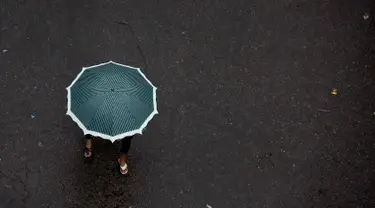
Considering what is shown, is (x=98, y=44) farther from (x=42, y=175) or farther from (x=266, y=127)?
(x=266, y=127)

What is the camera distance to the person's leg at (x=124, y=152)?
5.62 m

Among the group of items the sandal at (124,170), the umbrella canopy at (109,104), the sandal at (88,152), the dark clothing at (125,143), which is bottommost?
the sandal at (124,170)

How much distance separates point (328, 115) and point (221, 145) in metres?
1.52

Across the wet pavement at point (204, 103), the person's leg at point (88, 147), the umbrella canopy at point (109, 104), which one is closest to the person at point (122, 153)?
the person's leg at point (88, 147)

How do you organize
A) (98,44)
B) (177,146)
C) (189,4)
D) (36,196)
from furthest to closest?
(189,4)
(98,44)
(177,146)
(36,196)

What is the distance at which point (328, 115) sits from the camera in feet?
22.2

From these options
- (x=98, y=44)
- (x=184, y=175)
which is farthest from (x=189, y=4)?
(x=184, y=175)

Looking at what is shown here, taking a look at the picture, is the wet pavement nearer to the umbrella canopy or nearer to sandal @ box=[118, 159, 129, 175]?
sandal @ box=[118, 159, 129, 175]

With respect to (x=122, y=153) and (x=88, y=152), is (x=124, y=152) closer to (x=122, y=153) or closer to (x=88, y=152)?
(x=122, y=153)

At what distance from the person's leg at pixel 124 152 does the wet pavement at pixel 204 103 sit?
0.44ft

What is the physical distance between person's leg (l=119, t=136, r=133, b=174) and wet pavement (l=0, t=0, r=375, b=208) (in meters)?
0.13

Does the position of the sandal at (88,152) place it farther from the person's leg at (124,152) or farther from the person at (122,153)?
the person's leg at (124,152)

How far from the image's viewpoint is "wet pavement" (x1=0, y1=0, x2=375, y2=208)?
6148 millimetres

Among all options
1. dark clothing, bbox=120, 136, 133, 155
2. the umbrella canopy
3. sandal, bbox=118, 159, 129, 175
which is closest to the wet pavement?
sandal, bbox=118, 159, 129, 175
